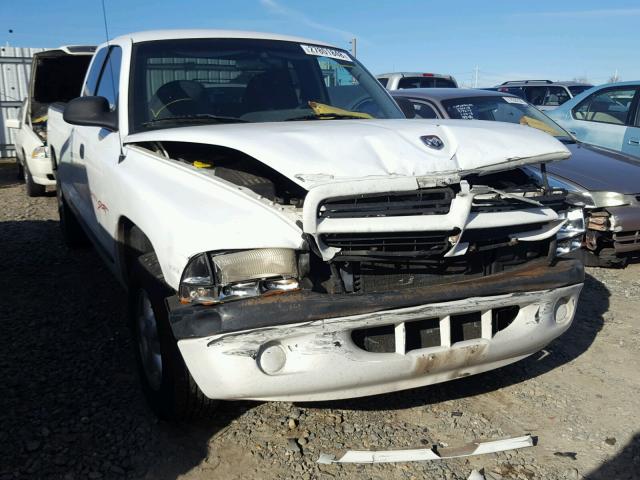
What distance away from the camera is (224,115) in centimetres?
373

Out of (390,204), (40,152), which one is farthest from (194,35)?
(40,152)

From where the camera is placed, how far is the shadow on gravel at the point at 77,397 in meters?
2.74

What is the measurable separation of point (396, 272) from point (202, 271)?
0.81 meters

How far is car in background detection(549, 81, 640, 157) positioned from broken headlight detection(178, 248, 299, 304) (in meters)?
6.43

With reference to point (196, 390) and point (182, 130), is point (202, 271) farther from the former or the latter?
point (182, 130)

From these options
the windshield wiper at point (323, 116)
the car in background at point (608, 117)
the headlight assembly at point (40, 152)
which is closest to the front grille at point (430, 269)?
the windshield wiper at point (323, 116)

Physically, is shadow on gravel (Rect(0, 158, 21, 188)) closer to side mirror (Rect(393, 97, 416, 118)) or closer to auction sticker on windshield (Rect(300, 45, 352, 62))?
side mirror (Rect(393, 97, 416, 118))

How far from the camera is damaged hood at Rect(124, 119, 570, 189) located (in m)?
2.64

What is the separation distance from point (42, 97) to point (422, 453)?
8693mm

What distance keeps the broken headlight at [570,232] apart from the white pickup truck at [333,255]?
0.02 meters

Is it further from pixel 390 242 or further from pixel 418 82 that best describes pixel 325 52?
pixel 418 82

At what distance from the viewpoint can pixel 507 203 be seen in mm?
2814

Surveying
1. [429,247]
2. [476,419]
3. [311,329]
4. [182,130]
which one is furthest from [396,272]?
[182,130]

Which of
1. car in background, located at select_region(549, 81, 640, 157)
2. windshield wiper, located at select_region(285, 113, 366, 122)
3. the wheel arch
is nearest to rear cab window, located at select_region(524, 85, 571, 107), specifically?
car in background, located at select_region(549, 81, 640, 157)
